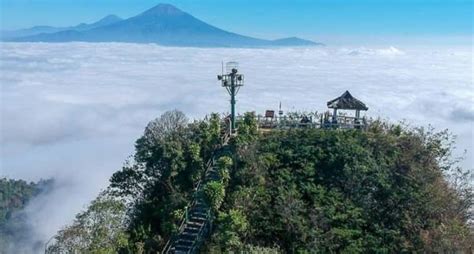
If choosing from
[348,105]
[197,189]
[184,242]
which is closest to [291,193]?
[197,189]

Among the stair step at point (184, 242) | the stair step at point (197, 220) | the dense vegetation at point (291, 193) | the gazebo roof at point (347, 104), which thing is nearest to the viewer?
the dense vegetation at point (291, 193)

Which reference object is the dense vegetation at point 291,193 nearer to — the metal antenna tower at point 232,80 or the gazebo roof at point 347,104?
the metal antenna tower at point 232,80

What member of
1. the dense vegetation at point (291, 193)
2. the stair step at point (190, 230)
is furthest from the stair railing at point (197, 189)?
the dense vegetation at point (291, 193)

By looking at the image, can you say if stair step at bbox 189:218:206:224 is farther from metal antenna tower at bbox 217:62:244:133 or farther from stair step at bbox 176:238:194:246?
metal antenna tower at bbox 217:62:244:133

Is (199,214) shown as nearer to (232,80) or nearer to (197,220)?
(197,220)

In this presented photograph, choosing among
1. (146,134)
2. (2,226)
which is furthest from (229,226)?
(2,226)
